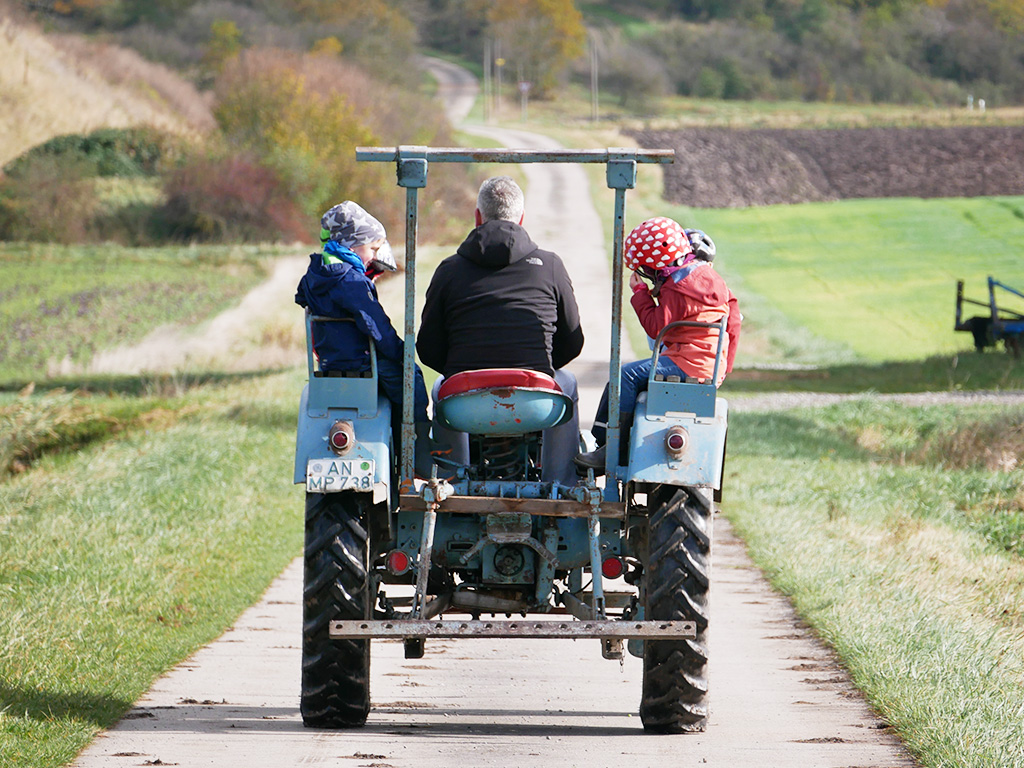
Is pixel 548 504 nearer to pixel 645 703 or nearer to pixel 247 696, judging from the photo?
pixel 645 703

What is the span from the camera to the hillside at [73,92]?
59.2 meters

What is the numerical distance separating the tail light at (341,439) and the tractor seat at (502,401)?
420 mm

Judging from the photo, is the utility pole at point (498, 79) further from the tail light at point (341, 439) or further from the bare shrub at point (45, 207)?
the tail light at point (341, 439)

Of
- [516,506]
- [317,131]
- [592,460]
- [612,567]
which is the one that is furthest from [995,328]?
[317,131]

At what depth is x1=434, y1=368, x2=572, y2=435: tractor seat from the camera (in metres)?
6.04

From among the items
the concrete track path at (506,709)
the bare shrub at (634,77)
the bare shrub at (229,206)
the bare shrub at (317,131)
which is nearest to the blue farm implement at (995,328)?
the concrete track path at (506,709)

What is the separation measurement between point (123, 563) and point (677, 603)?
5.14 meters

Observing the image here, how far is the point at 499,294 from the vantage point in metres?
6.24

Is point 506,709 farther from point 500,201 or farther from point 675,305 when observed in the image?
point 500,201

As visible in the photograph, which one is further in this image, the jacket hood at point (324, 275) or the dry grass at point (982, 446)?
the dry grass at point (982, 446)

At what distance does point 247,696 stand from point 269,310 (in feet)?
93.6

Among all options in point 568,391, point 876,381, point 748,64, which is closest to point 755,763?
point 568,391

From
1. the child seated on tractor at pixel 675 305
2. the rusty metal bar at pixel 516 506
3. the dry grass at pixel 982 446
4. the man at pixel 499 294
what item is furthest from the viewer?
the dry grass at pixel 982 446

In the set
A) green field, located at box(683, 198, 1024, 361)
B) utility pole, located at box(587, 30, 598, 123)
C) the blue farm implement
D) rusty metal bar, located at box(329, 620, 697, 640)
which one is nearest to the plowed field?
green field, located at box(683, 198, 1024, 361)
